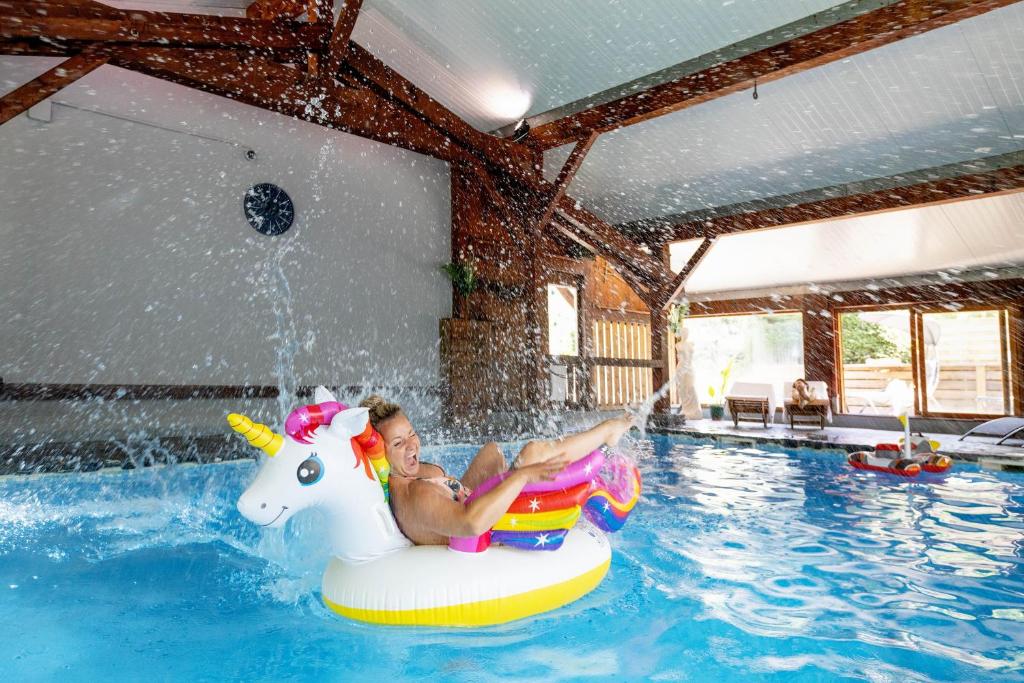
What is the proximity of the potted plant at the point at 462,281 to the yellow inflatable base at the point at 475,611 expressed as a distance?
6125mm

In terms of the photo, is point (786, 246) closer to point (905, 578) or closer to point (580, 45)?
point (580, 45)

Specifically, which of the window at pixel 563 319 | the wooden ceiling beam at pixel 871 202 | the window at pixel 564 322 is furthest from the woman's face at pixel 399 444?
the window at pixel 564 322

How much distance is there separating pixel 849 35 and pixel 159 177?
605 centimetres

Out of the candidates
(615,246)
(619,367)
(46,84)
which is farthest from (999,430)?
(46,84)

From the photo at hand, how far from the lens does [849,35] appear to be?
4.92m

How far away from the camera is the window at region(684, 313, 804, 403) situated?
16359 millimetres

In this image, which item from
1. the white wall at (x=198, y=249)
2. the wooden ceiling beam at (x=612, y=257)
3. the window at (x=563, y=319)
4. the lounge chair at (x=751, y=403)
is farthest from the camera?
the window at (x=563, y=319)

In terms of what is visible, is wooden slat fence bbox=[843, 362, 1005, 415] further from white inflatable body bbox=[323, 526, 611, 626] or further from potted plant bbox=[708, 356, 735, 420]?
white inflatable body bbox=[323, 526, 611, 626]

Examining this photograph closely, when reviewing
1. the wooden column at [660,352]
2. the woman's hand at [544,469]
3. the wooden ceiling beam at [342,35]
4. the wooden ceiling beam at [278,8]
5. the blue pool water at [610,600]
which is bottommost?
the blue pool water at [610,600]

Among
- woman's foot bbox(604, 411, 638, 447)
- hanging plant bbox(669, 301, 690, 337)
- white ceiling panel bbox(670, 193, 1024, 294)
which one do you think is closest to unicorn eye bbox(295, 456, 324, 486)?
woman's foot bbox(604, 411, 638, 447)

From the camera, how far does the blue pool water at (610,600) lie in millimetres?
1935

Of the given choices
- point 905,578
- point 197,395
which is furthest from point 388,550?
point 197,395

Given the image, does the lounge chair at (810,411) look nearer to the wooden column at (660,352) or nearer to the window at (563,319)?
the wooden column at (660,352)

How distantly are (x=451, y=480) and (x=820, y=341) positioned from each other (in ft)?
36.9
